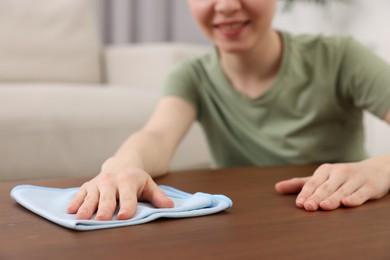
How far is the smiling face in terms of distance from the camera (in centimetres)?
126

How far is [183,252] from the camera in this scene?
58cm

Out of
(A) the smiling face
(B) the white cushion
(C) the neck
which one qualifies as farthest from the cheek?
(B) the white cushion

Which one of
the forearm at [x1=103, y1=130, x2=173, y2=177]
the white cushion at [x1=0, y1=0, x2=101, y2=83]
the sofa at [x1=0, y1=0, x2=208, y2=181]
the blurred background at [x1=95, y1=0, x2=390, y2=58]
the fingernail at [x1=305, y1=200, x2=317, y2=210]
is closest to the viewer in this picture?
the fingernail at [x1=305, y1=200, x2=317, y2=210]

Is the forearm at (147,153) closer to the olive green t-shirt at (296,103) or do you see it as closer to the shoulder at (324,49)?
the olive green t-shirt at (296,103)

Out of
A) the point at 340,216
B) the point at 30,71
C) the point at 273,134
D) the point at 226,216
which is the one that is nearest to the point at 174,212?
the point at 226,216

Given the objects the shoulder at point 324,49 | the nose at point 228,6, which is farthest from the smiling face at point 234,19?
the shoulder at point 324,49

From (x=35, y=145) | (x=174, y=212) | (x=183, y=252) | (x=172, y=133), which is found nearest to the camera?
(x=183, y=252)

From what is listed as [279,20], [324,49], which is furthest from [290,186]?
[279,20]

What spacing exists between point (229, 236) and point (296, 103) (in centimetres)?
79

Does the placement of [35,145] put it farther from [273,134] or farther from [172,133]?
[273,134]

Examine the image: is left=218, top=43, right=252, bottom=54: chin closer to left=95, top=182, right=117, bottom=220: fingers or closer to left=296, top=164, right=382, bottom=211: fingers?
left=296, top=164, right=382, bottom=211: fingers

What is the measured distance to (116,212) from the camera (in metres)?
0.75

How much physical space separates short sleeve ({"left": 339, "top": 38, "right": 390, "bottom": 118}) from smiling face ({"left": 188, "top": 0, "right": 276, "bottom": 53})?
209mm

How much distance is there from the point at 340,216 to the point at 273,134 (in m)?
0.64
